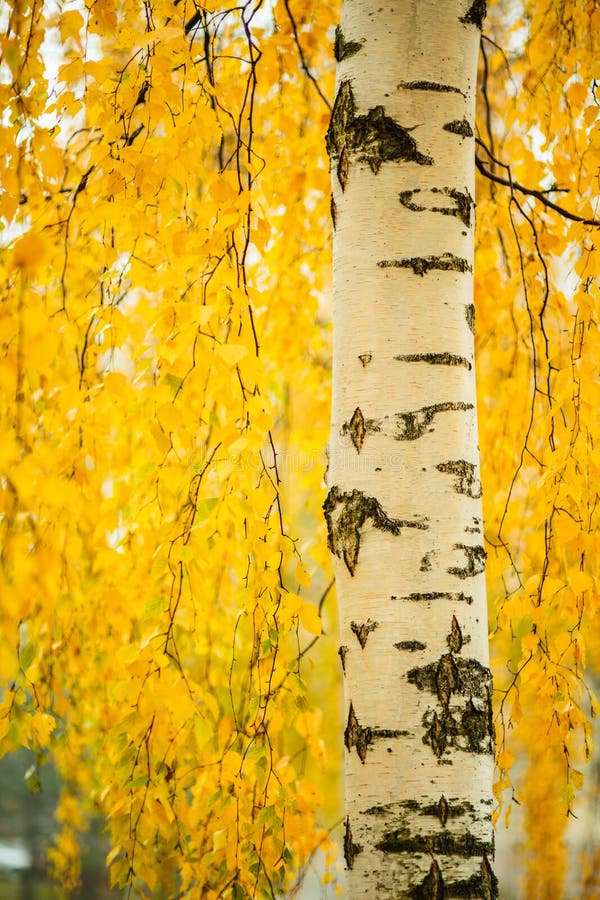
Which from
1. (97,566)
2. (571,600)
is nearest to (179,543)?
(97,566)

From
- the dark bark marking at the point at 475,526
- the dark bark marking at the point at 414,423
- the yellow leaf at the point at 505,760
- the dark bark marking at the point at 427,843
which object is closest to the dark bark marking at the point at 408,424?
the dark bark marking at the point at 414,423

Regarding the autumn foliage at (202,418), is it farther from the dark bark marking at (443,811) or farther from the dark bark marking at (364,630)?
the dark bark marking at (443,811)

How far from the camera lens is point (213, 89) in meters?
1.09

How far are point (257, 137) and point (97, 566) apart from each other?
122 centimetres

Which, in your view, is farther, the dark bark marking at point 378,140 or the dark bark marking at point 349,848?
the dark bark marking at point 378,140

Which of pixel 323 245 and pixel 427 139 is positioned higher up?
pixel 323 245

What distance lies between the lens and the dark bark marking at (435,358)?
3.22 feet

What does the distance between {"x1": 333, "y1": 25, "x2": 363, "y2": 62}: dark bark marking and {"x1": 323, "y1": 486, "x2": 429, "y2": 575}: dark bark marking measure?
0.61 m

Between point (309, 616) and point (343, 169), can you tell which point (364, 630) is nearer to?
point (309, 616)

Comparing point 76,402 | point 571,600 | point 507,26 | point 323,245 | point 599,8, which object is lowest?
point 571,600

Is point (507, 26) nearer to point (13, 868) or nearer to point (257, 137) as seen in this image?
point (257, 137)

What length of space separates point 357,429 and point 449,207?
329 mm

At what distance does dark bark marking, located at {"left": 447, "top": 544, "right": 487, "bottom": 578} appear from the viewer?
952 mm

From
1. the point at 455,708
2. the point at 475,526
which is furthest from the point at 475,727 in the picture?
the point at 475,526
